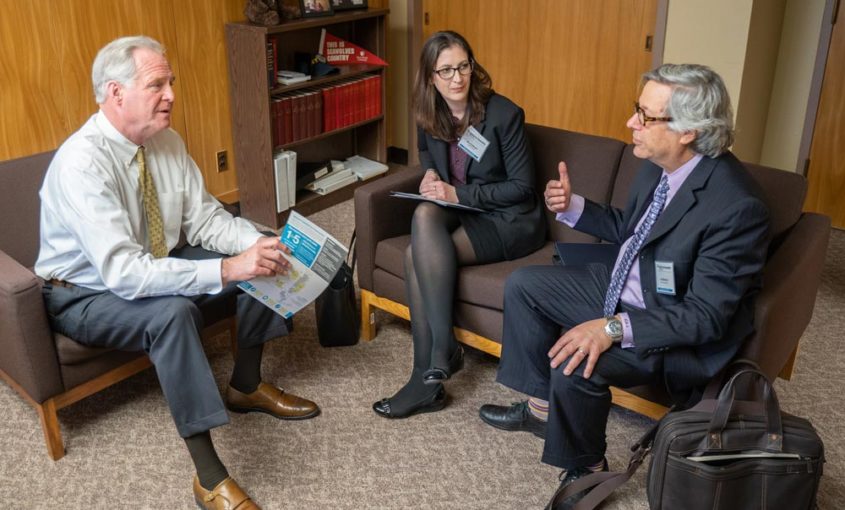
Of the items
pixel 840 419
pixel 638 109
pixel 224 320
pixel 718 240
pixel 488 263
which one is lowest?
pixel 840 419

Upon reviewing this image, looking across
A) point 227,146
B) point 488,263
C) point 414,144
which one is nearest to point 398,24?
point 414,144

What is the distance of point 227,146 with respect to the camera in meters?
4.17

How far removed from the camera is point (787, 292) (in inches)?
86.9

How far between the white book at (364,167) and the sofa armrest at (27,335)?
2.46 metres

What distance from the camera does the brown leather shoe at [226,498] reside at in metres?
2.19

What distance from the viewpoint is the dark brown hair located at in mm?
2758

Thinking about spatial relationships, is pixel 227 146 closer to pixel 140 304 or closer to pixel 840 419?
pixel 140 304

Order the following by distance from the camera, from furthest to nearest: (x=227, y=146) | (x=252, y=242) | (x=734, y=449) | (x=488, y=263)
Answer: (x=227, y=146) < (x=488, y=263) < (x=252, y=242) < (x=734, y=449)

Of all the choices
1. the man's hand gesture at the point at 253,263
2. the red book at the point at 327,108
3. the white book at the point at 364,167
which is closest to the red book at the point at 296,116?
the red book at the point at 327,108

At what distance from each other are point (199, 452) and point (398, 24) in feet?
10.6

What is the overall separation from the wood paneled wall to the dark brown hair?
146cm

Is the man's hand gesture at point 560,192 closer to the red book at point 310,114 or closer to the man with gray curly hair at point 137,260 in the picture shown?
the man with gray curly hair at point 137,260

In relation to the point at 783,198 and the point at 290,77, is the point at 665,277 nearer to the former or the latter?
the point at 783,198

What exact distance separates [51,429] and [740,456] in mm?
1886
